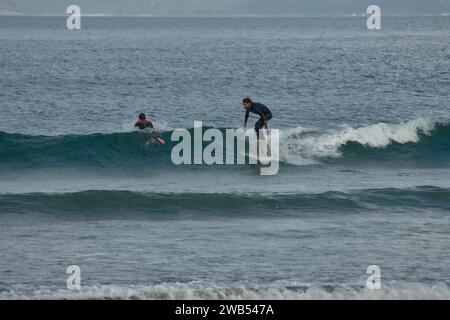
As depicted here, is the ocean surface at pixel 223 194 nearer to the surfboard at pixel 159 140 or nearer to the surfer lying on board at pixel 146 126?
the surfer lying on board at pixel 146 126

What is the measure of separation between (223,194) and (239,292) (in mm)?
8358

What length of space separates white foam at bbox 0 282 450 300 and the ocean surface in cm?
3

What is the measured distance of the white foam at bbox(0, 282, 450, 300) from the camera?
51.2 ft

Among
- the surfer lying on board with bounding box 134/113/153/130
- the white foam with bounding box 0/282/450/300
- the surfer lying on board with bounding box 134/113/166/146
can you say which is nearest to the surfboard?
the surfer lying on board with bounding box 134/113/166/146

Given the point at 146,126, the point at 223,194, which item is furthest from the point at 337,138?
the point at 223,194

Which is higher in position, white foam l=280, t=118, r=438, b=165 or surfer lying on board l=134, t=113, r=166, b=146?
surfer lying on board l=134, t=113, r=166, b=146

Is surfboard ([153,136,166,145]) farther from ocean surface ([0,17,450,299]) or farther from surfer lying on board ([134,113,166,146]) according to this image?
ocean surface ([0,17,450,299])

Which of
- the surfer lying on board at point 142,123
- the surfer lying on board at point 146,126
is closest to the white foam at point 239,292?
the surfer lying on board at point 142,123

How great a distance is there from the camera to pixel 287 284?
53.2 feet

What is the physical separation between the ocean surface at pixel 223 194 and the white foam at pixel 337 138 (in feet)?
0.34

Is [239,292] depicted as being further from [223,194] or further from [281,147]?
[281,147]
